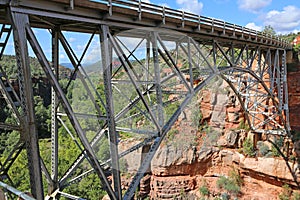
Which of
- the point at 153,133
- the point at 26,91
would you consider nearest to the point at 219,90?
the point at 153,133

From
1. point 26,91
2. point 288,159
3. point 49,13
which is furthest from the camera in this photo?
point 288,159

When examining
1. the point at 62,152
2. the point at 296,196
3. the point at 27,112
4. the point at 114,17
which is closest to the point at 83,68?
the point at 114,17

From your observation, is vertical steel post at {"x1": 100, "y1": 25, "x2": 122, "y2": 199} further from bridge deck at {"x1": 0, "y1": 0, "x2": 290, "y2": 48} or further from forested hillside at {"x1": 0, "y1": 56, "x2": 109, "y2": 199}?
forested hillside at {"x1": 0, "y1": 56, "x2": 109, "y2": 199}

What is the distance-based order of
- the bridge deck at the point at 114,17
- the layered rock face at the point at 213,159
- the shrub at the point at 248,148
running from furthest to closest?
the shrub at the point at 248,148
the layered rock face at the point at 213,159
the bridge deck at the point at 114,17

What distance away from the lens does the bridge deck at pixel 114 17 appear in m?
3.51

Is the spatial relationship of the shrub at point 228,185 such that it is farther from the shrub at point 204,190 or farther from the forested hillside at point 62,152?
the forested hillside at point 62,152

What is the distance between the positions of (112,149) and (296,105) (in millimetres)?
13369

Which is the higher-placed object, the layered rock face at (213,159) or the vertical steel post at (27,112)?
the vertical steel post at (27,112)

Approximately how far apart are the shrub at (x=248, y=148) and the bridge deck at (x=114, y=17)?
7.40 m

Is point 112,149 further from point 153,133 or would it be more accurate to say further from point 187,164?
point 187,164

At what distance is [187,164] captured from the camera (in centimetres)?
1501

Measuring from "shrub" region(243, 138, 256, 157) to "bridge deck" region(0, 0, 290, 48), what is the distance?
7.40 m

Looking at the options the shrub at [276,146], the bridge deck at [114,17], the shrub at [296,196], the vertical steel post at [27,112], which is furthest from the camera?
the shrub at [276,146]

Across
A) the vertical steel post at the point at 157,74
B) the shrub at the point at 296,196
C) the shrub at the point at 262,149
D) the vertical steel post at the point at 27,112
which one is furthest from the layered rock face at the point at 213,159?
the vertical steel post at the point at 27,112
